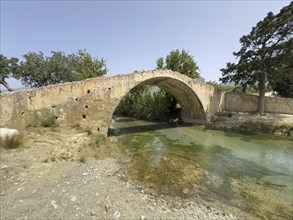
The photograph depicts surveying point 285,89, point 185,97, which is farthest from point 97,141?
point 285,89

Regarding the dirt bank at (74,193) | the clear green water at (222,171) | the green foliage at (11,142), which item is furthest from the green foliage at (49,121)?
the clear green water at (222,171)

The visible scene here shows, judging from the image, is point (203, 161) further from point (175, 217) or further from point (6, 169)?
point (6, 169)

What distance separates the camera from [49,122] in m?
8.43

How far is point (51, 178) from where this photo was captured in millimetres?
4816

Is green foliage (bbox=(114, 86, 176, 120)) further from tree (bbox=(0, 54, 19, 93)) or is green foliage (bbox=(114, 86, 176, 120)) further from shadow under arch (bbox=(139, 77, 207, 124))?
tree (bbox=(0, 54, 19, 93))

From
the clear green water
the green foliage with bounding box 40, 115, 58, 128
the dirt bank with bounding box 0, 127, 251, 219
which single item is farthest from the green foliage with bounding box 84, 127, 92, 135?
the dirt bank with bounding box 0, 127, 251, 219

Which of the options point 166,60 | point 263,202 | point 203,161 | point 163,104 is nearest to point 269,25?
point 166,60

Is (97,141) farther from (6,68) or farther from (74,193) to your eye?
(6,68)

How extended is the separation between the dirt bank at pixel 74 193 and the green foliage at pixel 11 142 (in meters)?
0.23

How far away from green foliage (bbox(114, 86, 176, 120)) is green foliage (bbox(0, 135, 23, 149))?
51.4ft

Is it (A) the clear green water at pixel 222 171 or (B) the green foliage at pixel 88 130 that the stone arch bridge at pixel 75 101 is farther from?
(A) the clear green water at pixel 222 171

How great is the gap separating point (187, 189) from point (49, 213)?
3547 mm

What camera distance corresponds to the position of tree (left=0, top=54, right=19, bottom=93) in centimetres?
2258

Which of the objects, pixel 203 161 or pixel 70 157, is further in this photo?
pixel 203 161
